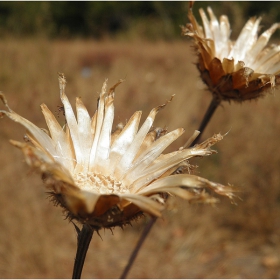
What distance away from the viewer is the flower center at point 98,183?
155cm

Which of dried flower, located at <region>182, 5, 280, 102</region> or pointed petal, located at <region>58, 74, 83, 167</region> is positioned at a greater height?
dried flower, located at <region>182, 5, 280, 102</region>

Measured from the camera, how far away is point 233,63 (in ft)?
6.55

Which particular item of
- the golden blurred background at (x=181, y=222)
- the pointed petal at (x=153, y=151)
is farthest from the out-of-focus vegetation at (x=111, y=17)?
the pointed petal at (x=153, y=151)

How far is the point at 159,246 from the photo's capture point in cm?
550

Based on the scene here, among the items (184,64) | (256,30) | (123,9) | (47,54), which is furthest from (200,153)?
(123,9)

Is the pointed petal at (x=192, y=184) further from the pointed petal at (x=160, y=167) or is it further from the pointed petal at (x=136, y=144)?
the pointed petal at (x=136, y=144)

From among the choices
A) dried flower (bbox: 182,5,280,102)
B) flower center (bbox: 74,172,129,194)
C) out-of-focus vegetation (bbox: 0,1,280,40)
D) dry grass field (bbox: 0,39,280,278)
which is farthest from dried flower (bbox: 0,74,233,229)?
out-of-focus vegetation (bbox: 0,1,280,40)

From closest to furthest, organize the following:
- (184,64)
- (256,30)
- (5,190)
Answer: (256,30) < (5,190) < (184,64)

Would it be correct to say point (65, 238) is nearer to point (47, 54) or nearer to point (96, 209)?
point (96, 209)

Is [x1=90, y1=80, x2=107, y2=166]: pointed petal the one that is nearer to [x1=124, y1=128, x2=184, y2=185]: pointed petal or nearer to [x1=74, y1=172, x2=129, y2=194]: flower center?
[x1=74, y1=172, x2=129, y2=194]: flower center

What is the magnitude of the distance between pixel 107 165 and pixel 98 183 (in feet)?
0.29

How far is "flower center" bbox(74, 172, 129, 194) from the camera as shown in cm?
155

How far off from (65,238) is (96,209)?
177 inches

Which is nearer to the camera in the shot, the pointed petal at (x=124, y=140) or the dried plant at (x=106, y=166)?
the dried plant at (x=106, y=166)
